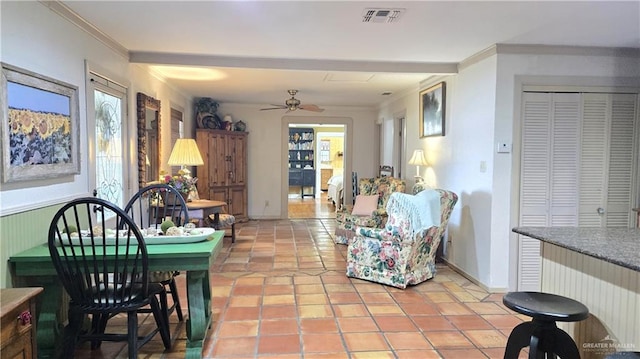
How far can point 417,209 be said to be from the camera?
359 cm

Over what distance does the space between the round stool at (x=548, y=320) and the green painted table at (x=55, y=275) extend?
1651mm

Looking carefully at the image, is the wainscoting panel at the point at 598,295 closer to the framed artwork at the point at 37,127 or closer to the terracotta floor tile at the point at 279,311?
the terracotta floor tile at the point at 279,311

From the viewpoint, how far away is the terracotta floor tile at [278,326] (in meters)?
2.78

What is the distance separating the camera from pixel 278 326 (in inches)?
113

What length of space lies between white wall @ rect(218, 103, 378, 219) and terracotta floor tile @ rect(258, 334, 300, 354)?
16.9 ft

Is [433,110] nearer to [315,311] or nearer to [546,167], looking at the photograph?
[546,167]

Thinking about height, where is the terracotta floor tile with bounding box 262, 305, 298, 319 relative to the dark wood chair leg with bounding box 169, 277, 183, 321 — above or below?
below

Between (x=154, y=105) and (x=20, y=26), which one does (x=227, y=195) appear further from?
(x=20, y=26)

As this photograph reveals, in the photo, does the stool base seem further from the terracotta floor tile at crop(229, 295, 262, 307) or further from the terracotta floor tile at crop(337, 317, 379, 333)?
the terracotta floor tile at crop(229, 295, 262, 307)

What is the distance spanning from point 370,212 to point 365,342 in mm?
3043

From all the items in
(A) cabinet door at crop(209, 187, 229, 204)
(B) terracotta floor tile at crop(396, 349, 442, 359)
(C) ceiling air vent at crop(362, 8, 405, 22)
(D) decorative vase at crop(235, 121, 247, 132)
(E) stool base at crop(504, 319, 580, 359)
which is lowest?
(B) terracotta floor tile at crop(396, 349, 442, 359)

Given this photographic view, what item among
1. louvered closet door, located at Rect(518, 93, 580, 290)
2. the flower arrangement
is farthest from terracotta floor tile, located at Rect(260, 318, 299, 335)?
louvered closet door, located at Rect(518, 93, 580, 290)

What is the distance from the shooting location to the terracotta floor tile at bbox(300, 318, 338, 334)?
2804 millimetres

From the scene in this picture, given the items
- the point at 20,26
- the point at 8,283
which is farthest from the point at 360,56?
the point at 8,283
